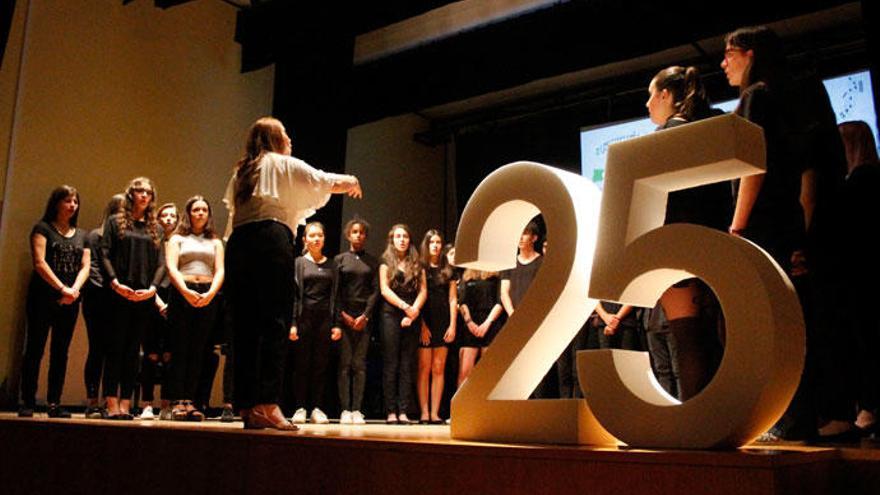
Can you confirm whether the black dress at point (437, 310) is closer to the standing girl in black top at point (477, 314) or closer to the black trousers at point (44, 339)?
the standing girl in black top at point (477, 314)

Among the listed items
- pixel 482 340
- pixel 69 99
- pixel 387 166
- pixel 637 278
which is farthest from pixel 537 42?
pixel 637 278

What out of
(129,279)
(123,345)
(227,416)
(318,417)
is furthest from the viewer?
(318,417)

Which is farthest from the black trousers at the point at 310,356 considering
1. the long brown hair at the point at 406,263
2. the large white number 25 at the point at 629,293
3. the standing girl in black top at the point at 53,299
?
the large white number 25 at the point at 629,293

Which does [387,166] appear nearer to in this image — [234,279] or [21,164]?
[21,164]

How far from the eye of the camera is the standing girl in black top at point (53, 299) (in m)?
4.28

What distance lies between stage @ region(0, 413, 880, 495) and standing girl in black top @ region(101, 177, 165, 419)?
0.97 m

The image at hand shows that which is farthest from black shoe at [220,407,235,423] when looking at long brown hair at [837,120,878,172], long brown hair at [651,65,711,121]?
long brown hair at [837,120,878,172]

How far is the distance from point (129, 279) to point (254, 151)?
167 cm

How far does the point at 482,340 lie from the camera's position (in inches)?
231

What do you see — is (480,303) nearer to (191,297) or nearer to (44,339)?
(191,297)

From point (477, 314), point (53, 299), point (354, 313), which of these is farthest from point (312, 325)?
point (53, 299)

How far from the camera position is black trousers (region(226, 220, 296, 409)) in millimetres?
2748

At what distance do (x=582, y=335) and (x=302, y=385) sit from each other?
1.99 metres

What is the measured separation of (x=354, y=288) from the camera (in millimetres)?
5523
